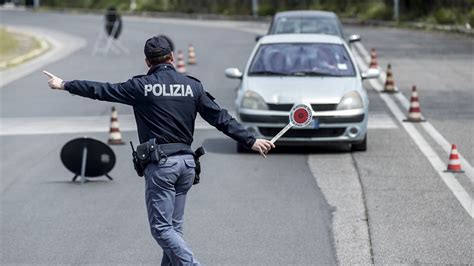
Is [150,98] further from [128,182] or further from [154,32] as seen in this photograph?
[154,32]

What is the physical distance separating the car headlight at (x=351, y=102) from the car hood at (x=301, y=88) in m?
0.06

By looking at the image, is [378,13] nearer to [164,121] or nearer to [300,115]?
[300,115]

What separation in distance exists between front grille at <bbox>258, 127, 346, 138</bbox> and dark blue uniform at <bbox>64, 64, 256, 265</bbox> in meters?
7.35

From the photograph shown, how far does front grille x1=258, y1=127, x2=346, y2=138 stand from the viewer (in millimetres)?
14648

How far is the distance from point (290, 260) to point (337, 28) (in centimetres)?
1532

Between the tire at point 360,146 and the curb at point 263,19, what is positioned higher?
the tire at point 360,146

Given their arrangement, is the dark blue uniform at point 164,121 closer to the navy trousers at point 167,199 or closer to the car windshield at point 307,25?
the navy trousers at point 167,199

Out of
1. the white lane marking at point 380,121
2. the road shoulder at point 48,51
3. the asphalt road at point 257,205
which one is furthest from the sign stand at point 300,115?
the road shoulder at point 48,51

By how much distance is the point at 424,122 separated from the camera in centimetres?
1789

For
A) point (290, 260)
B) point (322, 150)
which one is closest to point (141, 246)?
point (290, 260)

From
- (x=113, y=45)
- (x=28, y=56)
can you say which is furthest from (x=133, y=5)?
(x=28, y=56)

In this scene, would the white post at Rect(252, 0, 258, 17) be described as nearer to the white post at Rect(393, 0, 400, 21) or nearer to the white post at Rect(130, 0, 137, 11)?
the white post at Rect(393, 0, 400, 21)

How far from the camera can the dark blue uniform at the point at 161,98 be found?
7.18 m

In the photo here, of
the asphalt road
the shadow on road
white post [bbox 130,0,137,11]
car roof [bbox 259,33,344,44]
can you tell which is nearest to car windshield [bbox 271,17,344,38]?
the asphalt road
